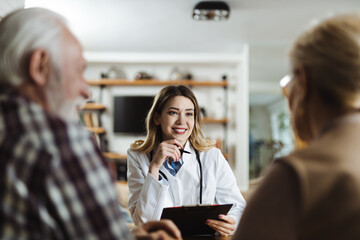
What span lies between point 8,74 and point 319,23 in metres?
0.76

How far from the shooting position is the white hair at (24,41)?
0.73m

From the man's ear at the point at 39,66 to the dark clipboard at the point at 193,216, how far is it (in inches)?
26.7

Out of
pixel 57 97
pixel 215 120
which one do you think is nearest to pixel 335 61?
pixel 57 97

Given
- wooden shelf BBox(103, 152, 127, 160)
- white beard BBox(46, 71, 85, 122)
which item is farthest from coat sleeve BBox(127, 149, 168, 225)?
wooden shelf BBox(103, 152, 127, 160)

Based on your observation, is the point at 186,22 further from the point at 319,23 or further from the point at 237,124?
the point at 319,23

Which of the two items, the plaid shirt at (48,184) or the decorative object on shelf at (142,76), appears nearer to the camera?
the plaid shirt at (48,184)

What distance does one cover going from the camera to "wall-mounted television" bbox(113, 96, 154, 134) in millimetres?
5711

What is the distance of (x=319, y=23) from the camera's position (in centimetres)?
78

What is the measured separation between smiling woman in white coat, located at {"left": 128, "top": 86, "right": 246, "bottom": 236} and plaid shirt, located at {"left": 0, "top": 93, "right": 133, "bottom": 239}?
36.3 inches

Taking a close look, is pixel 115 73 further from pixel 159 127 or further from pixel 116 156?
pixel 159 127

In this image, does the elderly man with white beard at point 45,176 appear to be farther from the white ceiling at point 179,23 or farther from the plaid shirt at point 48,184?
the white ceiling at point 179,23

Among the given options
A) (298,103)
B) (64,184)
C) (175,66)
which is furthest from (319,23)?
(175,66)

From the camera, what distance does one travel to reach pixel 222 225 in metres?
1.31

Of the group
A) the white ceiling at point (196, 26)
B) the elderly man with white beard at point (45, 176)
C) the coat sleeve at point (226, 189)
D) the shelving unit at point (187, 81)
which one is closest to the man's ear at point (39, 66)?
the elderly man with white beard at point (45, 176)
